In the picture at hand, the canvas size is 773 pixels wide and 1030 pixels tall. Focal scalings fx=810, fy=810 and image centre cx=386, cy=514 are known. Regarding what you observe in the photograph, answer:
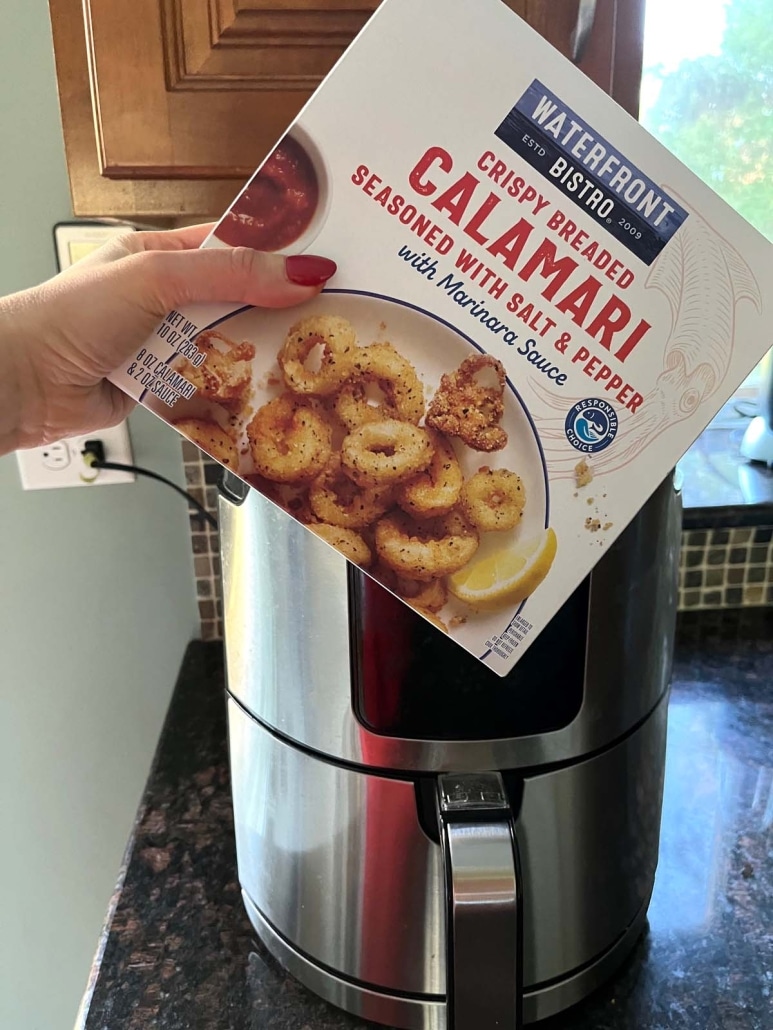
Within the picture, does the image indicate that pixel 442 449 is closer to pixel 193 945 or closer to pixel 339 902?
pixel 339 902

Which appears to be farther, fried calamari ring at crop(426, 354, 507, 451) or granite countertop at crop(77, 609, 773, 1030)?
granite countertop at crop(77, 609, 773, 1030)

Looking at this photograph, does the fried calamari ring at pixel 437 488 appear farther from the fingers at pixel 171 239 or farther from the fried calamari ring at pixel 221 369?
the fingers at pixel 171 239

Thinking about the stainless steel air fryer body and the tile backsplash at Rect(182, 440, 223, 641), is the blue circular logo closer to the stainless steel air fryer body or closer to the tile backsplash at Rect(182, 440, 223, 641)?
the stainless steel air fryer body

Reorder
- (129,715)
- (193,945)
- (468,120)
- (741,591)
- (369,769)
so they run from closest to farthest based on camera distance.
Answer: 1. (468,120)
2. (369,769)
3. (193,945)
4. (129,715)
5. (741,591)

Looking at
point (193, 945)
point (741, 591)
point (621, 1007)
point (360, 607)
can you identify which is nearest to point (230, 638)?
point (360, 607)

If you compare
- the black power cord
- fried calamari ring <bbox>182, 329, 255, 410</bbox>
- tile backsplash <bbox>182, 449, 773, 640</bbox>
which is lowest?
tile backsplash <bbox>182, 449, 773, 640</bbox>

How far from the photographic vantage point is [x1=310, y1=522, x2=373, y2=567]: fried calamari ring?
1.30 feet

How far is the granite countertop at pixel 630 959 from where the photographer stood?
0.55m

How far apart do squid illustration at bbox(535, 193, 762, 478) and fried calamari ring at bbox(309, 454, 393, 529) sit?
0.09 metres

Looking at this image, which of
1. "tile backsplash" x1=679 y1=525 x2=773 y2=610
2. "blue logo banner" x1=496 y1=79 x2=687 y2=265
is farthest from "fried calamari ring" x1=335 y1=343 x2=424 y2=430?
"tile backsplash" x1=679 y1=525 x2=773 y2=610

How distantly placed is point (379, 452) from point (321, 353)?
0.05 metres

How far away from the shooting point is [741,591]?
1021 mm

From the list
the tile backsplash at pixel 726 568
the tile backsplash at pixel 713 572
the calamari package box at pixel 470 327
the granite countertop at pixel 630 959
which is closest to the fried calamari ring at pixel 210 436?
the calamari package box at pixel 470 327

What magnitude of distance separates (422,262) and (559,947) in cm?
42
